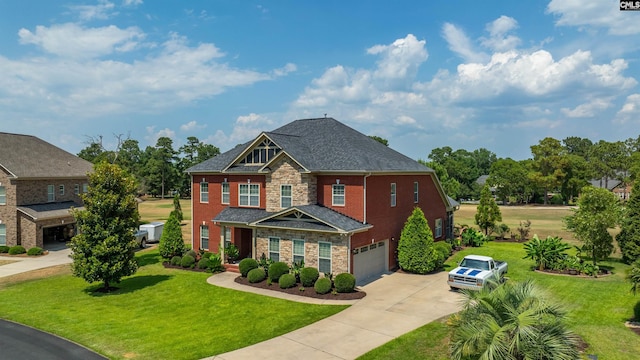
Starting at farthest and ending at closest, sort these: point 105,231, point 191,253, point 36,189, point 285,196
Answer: point 36,189, point 191,253, point 285,196, point 105,231

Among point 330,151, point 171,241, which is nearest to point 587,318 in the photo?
point 330,151

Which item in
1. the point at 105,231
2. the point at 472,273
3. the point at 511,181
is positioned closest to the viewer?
the point at 472,273

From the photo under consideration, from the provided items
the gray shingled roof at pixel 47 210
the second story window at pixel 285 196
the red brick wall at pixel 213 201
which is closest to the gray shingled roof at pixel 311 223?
the second story window at pixel 285 196

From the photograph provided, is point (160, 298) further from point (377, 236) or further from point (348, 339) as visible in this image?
point (377, 236)

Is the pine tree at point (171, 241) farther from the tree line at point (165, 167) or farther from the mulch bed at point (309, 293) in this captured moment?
the tree line at point (165, 167)

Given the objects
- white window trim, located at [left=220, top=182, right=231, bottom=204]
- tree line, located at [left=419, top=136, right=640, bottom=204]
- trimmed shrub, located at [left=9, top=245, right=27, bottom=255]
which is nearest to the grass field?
white window trim, located at [left=220, top=182, right=231, bottom=204]

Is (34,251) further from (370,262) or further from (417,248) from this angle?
(417,248)
